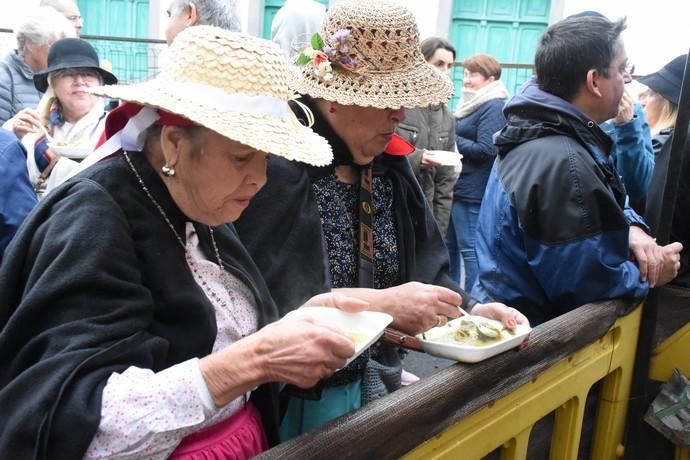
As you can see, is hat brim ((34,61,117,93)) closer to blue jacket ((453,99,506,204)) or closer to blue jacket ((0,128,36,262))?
blue jacket ((0,128,36,262))

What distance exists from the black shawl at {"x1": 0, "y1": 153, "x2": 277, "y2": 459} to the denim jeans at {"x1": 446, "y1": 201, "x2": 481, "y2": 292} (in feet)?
13.2

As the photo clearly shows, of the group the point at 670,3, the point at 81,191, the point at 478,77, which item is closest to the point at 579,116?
the point at 81,191

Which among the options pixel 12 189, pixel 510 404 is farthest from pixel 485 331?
pixel 12 189

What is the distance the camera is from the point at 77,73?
3479 millimetres

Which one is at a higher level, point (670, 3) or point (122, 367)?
A: point (670, 3)

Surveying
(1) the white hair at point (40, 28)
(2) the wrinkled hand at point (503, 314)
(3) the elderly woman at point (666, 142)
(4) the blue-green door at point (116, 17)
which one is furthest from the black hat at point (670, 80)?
(4) the blue-green door at point (116, 17)

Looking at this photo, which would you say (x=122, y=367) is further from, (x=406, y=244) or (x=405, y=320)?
(x=406, y=244)

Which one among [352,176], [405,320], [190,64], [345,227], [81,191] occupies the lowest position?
[405,320]

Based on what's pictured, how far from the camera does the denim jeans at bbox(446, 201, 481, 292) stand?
5238 millimetres

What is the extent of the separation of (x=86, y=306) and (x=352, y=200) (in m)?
1.04

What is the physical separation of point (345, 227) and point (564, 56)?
3.72 ft

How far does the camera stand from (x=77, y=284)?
1167 millimetres

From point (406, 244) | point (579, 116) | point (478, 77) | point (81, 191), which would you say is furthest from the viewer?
point (478, 77)

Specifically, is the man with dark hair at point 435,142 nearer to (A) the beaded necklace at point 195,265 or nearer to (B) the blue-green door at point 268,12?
(A) the beaded necklace at point 195,265
